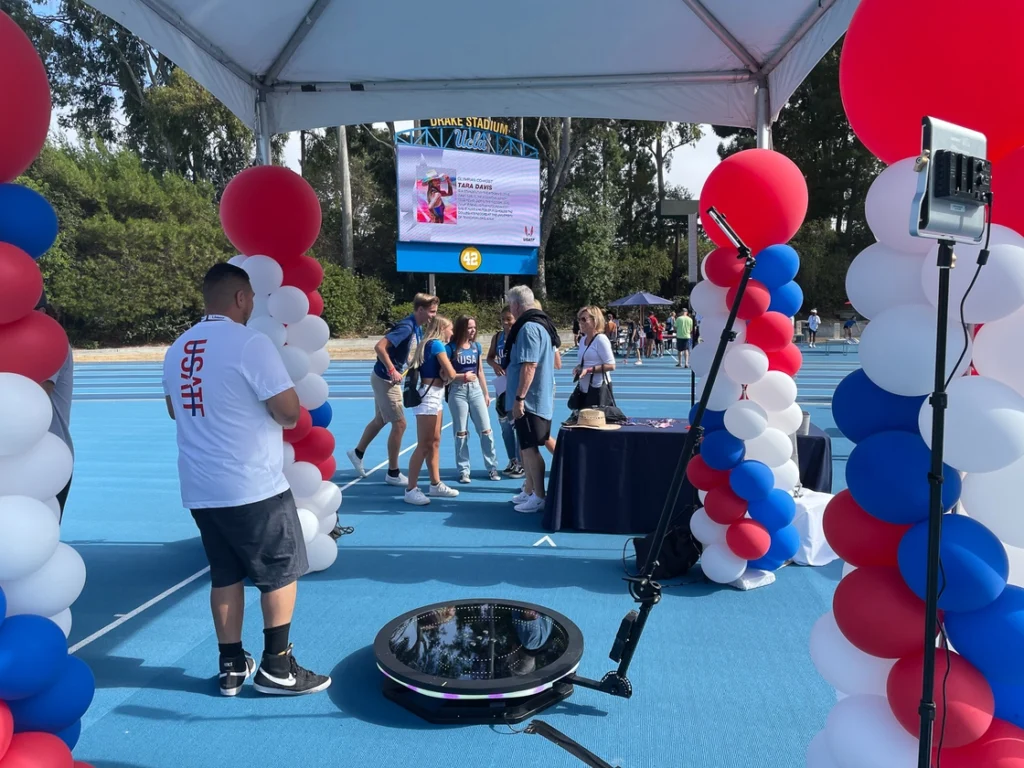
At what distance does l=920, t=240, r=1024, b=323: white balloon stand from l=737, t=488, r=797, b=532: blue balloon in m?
2.52

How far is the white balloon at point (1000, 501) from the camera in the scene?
1.62 m

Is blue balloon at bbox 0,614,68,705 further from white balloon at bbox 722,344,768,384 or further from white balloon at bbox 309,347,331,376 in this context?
white balloon at bbox 722,344,768,384

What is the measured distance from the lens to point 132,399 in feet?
45.9

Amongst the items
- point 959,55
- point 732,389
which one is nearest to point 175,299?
point 732,389

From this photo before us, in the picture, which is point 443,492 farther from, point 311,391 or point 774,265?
point 774,265

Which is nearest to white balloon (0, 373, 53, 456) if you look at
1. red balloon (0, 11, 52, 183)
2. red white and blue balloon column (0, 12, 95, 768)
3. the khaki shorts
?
red white and blue balloon column (0, 12, 95, 768)

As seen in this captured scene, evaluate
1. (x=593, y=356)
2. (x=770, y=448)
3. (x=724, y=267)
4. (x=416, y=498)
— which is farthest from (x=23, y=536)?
(x=593, y=356)

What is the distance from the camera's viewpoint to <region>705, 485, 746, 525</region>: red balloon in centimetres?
403

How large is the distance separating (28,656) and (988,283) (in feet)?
8.88

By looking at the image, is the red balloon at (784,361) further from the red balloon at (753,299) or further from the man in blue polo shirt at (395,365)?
the man in blue polo shirt at (395,365)

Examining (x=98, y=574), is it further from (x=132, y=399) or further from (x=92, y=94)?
(x=92, y=94)

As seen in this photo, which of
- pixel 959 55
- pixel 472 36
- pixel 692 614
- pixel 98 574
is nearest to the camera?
pixel 959 55

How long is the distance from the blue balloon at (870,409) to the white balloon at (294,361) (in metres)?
3.06

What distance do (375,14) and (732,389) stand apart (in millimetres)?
2950
